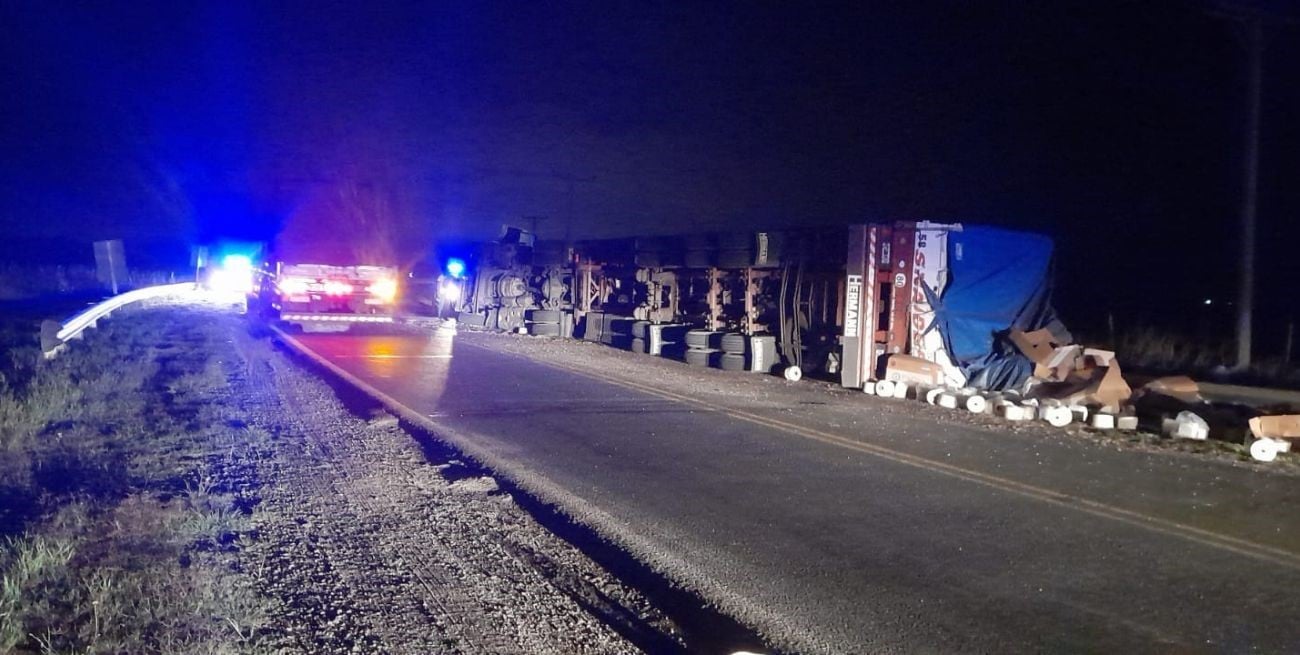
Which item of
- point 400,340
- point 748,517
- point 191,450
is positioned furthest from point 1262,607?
point 400,340

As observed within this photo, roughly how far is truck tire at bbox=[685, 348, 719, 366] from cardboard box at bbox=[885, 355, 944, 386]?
185 inches

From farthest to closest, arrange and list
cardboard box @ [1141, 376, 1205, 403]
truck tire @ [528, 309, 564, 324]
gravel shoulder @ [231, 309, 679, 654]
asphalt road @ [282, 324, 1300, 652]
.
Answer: truck tire @ [528, 309, 564, 324] < cardboard box @ [1141, 376, 1205, 403] < asphalt road @ [282, 324, 1300, 652] < gravel shoulder @ [231, 309, 679, 654]

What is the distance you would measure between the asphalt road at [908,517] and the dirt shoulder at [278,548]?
2.63 feet

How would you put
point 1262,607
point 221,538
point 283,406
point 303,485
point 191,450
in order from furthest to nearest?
1. point 283,406
2. point 191,450
3. point 303,485
4. point 221,538
5. point 1262,607

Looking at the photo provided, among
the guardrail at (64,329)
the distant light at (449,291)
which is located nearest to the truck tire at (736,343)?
the guardrail at (64,329)

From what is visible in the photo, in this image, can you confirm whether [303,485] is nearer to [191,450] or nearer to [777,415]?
[191,450]

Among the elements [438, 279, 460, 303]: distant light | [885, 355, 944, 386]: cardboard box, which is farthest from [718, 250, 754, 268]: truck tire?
[438, 279, 460, 303]: distant light

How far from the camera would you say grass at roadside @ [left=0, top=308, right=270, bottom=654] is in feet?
17.3

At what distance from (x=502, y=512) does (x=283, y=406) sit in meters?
6.14

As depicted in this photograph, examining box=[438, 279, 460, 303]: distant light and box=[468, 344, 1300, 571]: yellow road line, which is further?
box=[438, 279, 460, 303]: distant light

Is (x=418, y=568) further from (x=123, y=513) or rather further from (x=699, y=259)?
(x=699, y=259)

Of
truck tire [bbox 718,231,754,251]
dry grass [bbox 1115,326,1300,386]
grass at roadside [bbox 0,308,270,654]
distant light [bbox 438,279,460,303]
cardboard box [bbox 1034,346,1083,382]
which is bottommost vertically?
grass at roadside [bbox 0,308,270,654]

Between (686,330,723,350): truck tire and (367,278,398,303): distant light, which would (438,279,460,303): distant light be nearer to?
(367,278,398,303): distant light

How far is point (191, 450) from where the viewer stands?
32.7 feet
